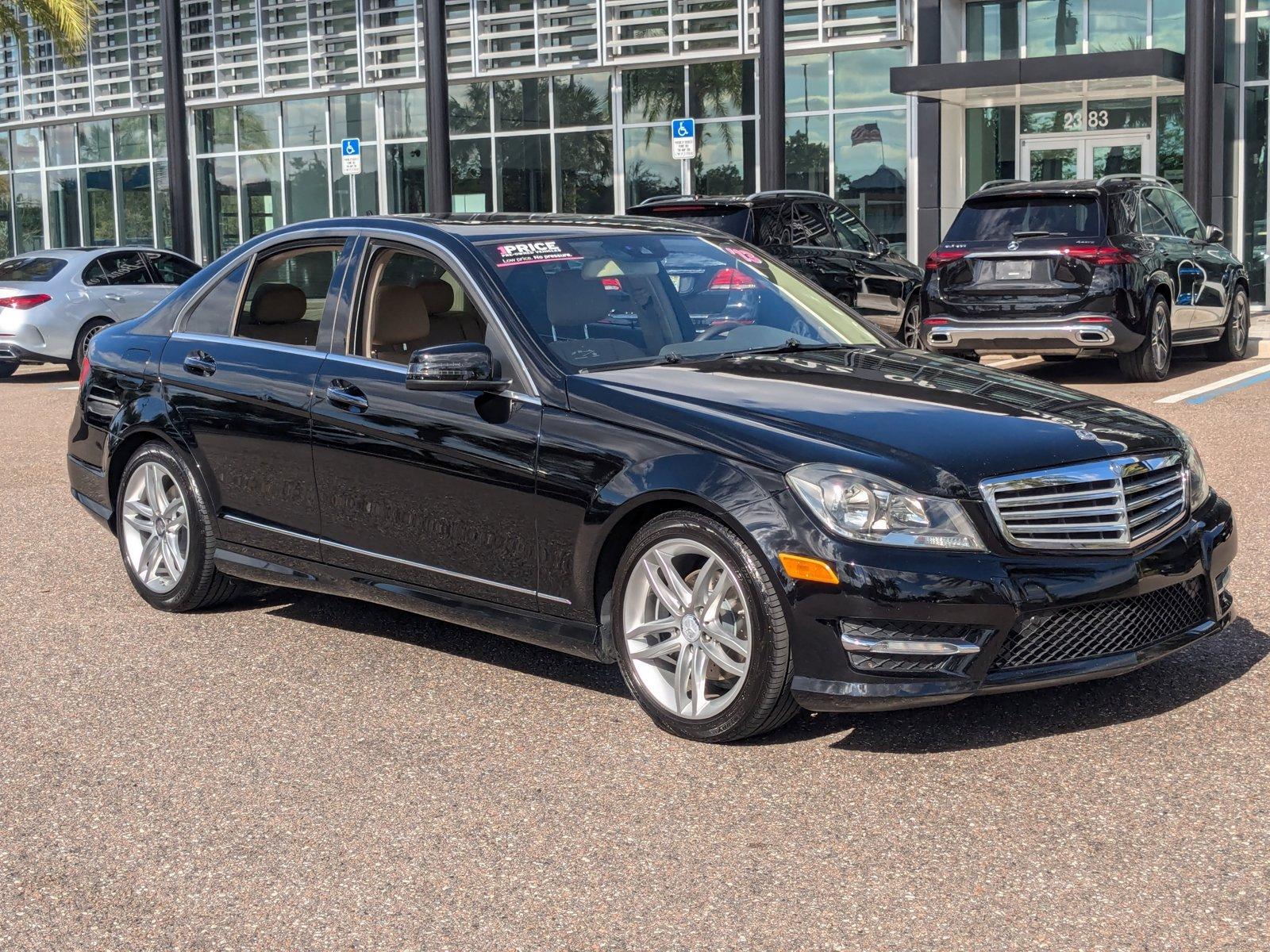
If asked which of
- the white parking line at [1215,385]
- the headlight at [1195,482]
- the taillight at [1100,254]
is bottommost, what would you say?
the white parking line at [1215,385]

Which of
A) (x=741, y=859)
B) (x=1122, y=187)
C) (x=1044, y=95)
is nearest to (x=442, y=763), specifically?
(x=741, y=859)

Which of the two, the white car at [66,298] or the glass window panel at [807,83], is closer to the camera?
the white car at [66,298]

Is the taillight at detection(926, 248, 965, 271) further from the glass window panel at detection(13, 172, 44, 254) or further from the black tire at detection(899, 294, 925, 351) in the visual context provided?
the glass window panel at detection(13, 172, 44, 254)

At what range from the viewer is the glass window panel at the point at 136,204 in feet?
123

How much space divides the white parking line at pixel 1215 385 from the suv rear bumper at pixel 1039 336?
2.30ft

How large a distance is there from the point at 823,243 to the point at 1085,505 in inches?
446

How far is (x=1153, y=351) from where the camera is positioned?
15219mm

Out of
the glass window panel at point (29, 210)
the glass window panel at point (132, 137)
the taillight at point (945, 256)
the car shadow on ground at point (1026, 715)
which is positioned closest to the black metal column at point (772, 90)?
the taillight at point (945, 256)

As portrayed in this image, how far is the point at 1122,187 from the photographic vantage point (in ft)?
49.7

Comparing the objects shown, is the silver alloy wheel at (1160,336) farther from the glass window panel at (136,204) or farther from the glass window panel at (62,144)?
the glass window panel at (62,144)

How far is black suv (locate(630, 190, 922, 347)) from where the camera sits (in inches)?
594

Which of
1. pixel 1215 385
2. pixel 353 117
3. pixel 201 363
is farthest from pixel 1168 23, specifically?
pixel 201 363

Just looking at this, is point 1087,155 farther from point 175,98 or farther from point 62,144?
point 62,144

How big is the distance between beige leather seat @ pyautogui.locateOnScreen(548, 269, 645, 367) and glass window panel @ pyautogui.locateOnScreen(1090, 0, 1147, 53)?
70.1 ft
